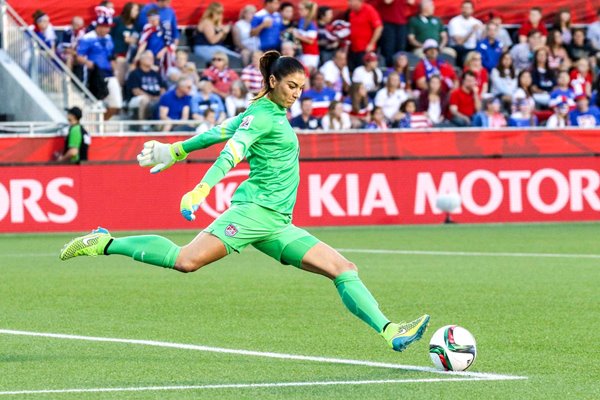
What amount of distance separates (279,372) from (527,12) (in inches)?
939

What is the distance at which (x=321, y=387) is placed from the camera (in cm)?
802

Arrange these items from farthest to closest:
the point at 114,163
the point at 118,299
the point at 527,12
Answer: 1. the point at 527,12
2. the point at 114,163
3. the point at 118,299

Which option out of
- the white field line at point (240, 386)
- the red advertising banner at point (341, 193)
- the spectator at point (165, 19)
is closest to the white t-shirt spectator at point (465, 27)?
the red advertising banner at point (341, 193)

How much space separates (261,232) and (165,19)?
57.9 feet

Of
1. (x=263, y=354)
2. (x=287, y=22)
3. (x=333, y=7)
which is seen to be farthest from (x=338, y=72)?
(x=263, y=354)

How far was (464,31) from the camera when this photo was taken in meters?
28.8

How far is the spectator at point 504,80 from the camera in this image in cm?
2759

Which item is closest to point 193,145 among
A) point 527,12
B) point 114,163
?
point 114,163

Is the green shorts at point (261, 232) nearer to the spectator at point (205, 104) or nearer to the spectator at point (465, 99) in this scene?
the spectator at point (205, 104)

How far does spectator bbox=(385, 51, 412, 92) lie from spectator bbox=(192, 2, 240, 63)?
3.07 meters

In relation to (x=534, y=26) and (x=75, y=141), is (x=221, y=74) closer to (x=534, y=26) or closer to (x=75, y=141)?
(x=75, y=141)

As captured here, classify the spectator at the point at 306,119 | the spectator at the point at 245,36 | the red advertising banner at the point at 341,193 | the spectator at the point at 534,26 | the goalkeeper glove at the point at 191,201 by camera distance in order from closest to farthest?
the goalkeeper glove at the point at 191,201, the red advertising banner at the point at 341,193, the spectator at the point at 306,119, the spectator at the point at 245,36, the spectator at the point at 534,26

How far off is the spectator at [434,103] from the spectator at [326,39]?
6.99 ft

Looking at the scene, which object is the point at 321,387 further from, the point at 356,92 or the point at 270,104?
the point at 356,92
